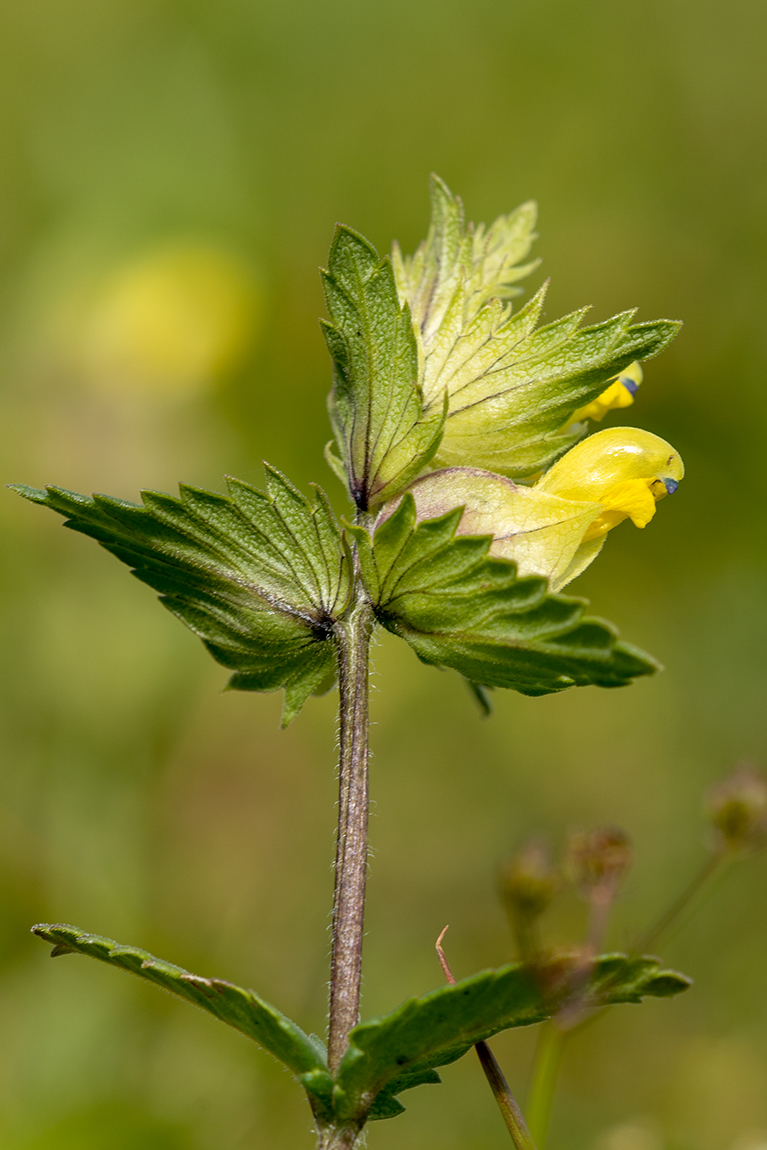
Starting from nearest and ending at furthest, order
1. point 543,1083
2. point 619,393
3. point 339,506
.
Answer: point 619,393 → point 543,1083 → point 339,506

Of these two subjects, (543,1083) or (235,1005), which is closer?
(235,1005)

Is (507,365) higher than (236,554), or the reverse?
(507,365)

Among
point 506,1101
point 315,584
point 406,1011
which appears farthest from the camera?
point 315,584

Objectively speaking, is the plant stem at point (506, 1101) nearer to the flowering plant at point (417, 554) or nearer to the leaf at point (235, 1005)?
the flowering plant at point (417, 554)

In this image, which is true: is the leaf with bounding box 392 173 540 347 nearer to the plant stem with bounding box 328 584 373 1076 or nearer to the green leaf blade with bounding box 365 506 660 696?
the green leaf blade with bounding box 365 506 660 696

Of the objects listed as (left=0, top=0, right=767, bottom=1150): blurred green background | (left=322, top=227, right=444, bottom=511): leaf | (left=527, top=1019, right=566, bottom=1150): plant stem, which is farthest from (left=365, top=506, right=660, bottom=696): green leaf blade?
(left=0, top=0, right=767, bottom=1150): blurred green background

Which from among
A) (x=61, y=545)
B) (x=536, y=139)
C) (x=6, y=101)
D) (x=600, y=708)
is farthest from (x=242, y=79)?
(x=600, y=708)

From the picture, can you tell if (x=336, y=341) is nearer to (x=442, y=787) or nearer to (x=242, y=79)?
(x=442, y=787)

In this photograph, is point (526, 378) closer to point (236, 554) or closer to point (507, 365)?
point (507, 365)

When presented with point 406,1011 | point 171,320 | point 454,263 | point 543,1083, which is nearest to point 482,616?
point 406,1011
